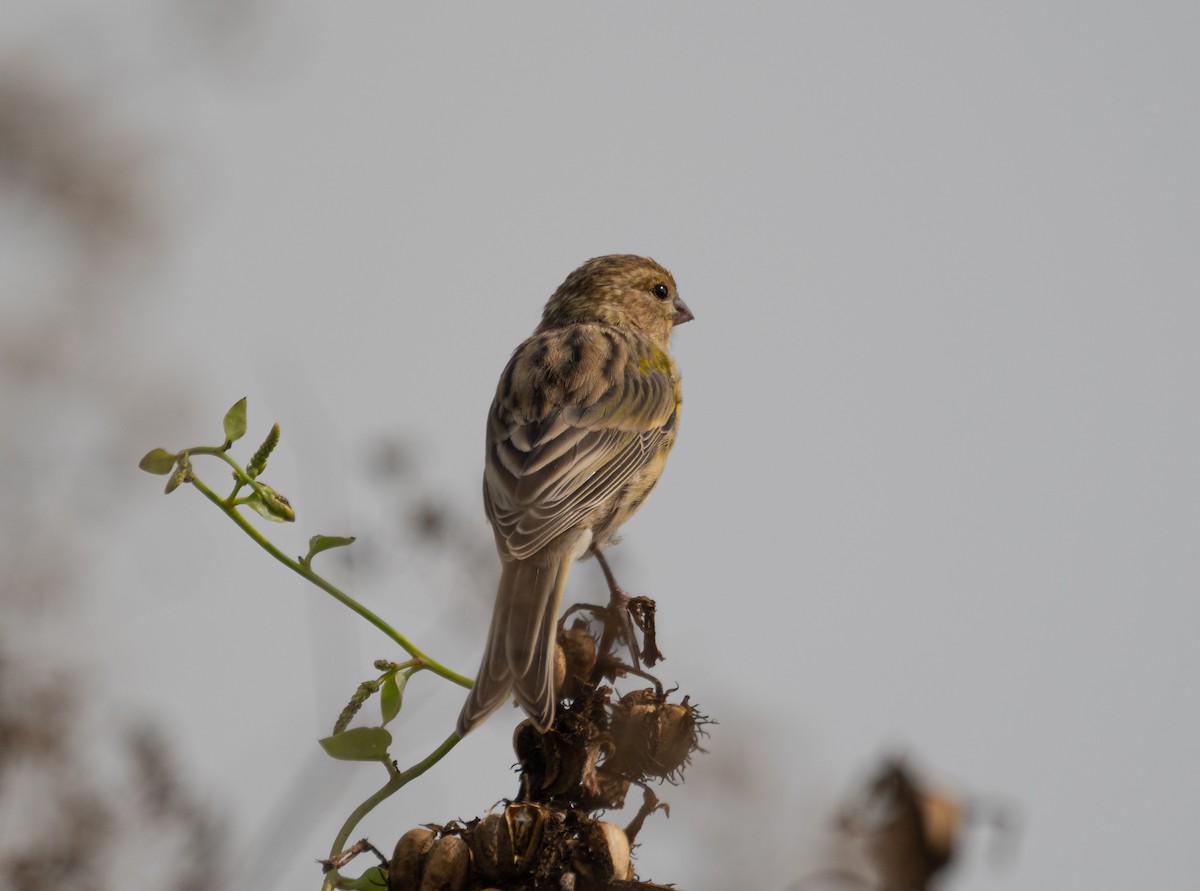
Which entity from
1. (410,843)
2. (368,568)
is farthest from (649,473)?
(410,843)

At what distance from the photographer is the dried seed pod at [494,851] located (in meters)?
2.54

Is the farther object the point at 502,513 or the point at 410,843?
the point at 502,513

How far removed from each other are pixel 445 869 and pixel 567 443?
3000 mm

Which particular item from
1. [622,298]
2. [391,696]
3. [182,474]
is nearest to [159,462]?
[182,474]

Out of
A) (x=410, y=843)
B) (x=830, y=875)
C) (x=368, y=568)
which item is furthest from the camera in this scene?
(x=368, y=568)

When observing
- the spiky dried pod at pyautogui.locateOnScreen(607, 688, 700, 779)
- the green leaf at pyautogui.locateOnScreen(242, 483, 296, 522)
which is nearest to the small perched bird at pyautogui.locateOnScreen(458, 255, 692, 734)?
the spiky dried pod at pyautogui.locateOnScreen(607, 688, 700, 779)

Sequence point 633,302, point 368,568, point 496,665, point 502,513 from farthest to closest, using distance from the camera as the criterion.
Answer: point 633,302 → point 502,513 → point 368,568 → point 496,665

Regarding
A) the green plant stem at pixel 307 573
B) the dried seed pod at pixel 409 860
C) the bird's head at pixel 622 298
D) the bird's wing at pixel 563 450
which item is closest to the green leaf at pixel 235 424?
the green plant stem at pixel 307 573

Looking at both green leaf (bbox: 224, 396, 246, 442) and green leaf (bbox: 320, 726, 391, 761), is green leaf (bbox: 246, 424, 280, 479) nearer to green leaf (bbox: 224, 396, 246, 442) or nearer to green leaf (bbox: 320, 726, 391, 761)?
green leaf (bbox: 224, 396, 246, 442)

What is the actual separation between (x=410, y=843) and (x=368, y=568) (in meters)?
1.55

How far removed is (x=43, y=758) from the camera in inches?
166

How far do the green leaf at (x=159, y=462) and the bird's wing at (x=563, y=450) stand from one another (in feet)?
5.04

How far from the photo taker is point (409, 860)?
8.36ft

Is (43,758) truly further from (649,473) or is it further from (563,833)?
(649,473)
